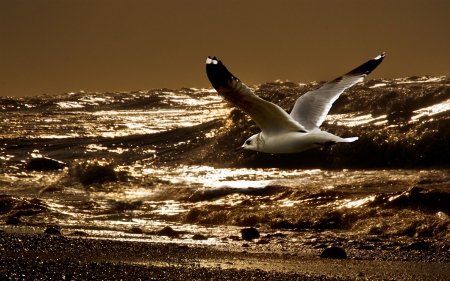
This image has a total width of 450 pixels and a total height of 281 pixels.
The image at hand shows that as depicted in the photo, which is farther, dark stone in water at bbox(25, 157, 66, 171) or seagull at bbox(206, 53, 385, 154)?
dark stone in water at bbox(25, 157, 66, 171)

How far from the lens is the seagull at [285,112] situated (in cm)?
639

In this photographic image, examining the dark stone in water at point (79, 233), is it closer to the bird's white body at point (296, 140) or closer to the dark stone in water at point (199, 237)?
the dark stone in water at point (199, 237)

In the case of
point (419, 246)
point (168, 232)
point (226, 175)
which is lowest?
point (419, 246)

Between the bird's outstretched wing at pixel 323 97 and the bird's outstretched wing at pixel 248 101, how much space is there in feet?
1.94

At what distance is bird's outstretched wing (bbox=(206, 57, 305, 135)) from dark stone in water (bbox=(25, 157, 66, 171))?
9.27m

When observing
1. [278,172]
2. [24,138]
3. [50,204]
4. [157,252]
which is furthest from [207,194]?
[24,138]

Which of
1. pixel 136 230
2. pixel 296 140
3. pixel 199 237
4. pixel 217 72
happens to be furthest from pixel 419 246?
pixel 136 230

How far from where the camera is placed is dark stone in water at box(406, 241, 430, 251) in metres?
7.00

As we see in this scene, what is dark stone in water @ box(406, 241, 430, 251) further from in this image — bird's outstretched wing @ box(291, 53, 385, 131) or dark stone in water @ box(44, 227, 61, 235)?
dark stone in water @ box(44, 227, 61, 235)

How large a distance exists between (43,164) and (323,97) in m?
9.31

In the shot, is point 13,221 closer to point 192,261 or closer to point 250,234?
point 250,234

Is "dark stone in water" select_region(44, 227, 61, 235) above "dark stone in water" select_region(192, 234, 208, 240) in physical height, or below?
above

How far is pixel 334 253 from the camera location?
670 cm

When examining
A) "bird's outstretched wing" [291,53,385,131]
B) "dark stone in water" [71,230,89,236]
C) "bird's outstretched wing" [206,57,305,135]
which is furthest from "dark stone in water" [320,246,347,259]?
"dark stone in water" [71,230,89,236]
